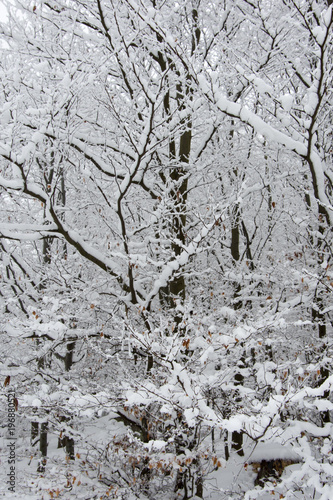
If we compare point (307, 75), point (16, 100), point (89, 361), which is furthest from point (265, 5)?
point (89, 361)

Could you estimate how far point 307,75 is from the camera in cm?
700

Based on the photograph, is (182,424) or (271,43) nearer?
(182,424)

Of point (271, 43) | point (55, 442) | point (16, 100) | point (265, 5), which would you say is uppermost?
point (265, 5)

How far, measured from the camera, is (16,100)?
4004 mm

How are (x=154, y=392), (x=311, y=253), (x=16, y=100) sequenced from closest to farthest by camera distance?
(x=154, y=392) < (x=16, y=100) < (x=311, y=253)

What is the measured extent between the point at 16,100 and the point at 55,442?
42.3ft

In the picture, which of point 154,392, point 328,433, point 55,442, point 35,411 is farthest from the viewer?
point 55,442

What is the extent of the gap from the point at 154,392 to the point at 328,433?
1889 mm

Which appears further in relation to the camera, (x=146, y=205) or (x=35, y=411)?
(x=146, y=205)

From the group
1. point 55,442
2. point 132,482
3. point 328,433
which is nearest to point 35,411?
point 132,482

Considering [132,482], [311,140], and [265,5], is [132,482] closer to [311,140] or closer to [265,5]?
[311,140]

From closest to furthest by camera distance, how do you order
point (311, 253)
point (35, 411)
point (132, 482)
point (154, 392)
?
point (154, 392) → point (132, 482) → point (35, 411) → point (311, 253)

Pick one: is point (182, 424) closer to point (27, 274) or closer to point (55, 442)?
point (27, 274)

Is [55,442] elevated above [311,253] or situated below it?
below
